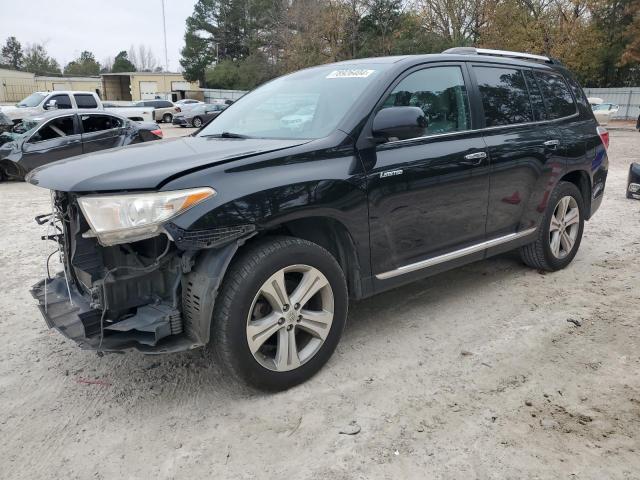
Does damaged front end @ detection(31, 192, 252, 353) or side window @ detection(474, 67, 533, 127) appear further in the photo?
side window @ detection(474, 67, 533, 127)

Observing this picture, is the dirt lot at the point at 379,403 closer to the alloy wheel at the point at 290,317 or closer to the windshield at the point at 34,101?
the alloy wheel at the point at 290,317

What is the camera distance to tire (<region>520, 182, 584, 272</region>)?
184 inches

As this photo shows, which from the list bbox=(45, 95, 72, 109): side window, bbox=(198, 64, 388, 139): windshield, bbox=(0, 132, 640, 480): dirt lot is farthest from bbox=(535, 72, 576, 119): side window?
bbox=(45, 95, 72, 109): side window

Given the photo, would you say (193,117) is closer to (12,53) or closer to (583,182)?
(583,182)

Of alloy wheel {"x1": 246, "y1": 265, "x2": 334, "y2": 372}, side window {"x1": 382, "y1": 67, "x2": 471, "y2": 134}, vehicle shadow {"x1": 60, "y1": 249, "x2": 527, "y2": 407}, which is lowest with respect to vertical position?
vehicle shadow {"x1": 60, "y1": 249, "x2": 527, "y2": 407}

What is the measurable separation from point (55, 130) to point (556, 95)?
9837mm

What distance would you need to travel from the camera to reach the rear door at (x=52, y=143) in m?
10.6

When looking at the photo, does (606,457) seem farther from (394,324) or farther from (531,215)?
(531,215)

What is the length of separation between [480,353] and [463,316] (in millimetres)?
595

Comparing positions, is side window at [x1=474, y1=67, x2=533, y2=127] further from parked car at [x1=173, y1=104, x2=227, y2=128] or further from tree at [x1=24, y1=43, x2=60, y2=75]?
tree at [x1=24, y1=43, x2=60, y2=75]

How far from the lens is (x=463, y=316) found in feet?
13.1

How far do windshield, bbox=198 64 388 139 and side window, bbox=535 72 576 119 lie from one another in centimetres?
194

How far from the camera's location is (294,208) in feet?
9.41

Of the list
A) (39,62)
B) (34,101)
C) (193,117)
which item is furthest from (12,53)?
(34,101)
